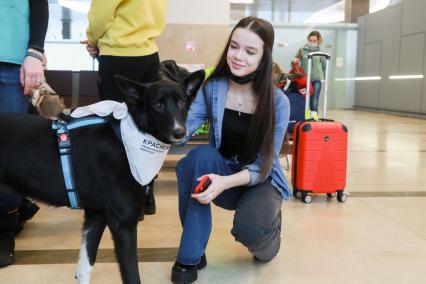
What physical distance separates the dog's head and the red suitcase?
70.4 inches

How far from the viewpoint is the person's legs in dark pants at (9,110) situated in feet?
6.22

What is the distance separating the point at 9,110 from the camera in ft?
6.31

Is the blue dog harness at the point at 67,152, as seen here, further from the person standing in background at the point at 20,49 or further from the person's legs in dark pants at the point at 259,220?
the person's legs in dark pants at the point at 259,220

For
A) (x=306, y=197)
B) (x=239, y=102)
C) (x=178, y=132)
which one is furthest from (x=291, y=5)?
(x=178, y=132)

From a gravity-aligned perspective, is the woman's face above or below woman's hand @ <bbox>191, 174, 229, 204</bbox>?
above

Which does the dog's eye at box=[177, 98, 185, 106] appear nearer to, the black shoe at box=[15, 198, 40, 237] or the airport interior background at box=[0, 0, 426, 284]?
the airport interior background at box=[0, 0, 426, 284]

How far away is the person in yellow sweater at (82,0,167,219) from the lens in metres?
2.22

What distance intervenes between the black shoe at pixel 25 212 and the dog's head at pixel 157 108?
1340mm

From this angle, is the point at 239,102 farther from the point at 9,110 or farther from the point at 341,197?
the point at 341,197

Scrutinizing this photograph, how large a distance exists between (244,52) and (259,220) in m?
0.74

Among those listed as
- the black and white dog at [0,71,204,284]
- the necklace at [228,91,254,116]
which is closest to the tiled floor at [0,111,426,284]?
the black and white dog at [0,71,204,284]

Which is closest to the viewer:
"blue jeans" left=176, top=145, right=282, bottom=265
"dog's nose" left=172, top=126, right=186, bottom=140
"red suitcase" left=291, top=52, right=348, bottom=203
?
"dog's nose" left=172, top=126, right=186, bottom=140

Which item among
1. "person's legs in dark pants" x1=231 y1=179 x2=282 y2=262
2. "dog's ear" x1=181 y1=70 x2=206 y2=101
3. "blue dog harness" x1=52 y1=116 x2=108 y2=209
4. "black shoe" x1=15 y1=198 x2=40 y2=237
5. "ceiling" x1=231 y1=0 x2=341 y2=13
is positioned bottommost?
"black shoe" x1=15 y1=198 x2=40 y2=237

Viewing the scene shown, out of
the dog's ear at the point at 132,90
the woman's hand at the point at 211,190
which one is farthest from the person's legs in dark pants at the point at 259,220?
the dog's ear at the point at 132,90
